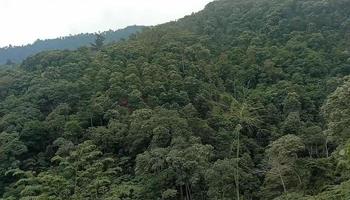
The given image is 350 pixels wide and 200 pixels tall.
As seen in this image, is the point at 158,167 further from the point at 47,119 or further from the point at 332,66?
the point at 332,66

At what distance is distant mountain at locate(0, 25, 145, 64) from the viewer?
123438 millimetres

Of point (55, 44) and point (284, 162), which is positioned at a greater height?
point (55, 44)

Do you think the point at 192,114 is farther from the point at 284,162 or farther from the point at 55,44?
the point at 55,44

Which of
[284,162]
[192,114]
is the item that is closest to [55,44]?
[192,114]

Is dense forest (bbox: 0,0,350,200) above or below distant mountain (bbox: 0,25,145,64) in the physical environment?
below

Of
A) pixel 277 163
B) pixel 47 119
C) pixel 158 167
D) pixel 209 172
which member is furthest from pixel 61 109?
pixel 277 163

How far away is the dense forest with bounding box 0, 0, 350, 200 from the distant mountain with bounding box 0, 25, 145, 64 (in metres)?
61.4

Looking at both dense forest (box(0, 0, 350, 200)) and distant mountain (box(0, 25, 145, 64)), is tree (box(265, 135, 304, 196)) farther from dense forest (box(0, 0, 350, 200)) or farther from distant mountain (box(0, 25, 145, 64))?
distant mountain (box(0, 25, 145, 64))

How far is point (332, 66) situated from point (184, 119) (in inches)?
854

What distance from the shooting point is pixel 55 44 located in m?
132

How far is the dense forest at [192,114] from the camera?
82.1 feet

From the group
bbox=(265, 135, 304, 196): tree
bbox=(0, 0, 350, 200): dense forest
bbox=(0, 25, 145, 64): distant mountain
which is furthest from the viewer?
bbox=(0, 25, 145, 64): distant mountain

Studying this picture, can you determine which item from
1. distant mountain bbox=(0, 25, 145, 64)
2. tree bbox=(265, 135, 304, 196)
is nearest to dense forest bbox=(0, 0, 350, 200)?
tree bbox=(265, 135, 304, 196)

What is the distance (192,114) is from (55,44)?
10055 cm
